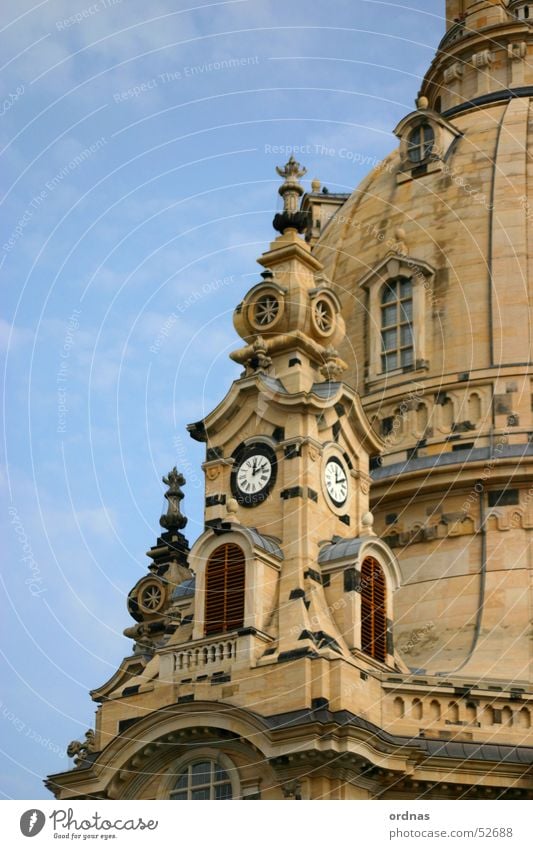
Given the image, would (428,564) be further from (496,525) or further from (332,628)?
(332,628)

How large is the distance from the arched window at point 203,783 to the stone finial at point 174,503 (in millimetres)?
13223

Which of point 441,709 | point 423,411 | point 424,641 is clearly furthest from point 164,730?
point 423,411

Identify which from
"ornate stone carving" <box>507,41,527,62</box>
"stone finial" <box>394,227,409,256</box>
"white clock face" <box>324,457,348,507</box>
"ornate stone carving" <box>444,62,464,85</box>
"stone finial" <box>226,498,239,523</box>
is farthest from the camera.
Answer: "ornate stone carving" <box>444,62,464,85</box>

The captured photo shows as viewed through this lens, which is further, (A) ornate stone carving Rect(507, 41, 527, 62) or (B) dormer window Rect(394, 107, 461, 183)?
(A) ornate stone carving Rect(507, 41, 527, 62)

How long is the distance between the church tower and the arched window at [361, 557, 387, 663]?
0.21ft

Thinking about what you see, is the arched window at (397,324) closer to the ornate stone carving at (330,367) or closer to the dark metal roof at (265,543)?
the ornate stone carving at (330,367)

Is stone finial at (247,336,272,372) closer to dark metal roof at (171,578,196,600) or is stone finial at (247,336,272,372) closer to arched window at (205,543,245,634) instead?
arched window at (205,543,245,634)

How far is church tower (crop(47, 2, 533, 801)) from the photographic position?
143ft

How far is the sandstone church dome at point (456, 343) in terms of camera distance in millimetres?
52312

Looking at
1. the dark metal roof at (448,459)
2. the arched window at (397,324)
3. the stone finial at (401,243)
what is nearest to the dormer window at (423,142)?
the stone finial at (401,243)

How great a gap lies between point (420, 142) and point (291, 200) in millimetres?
10507

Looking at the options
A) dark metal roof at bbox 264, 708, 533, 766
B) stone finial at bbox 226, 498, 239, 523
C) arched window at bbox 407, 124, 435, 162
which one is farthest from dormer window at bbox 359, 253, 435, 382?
dark metal roof at bbox 264, 708, 533, 766

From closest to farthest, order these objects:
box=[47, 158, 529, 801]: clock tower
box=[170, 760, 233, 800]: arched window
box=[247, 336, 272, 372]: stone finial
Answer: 1. box=[47, 158, 529, 801]: clock tower
2. box=[170, 760, 233, 800]: arched window
3. box=[247, 336, 272, 372]: stone finial

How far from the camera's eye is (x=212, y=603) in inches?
1838
